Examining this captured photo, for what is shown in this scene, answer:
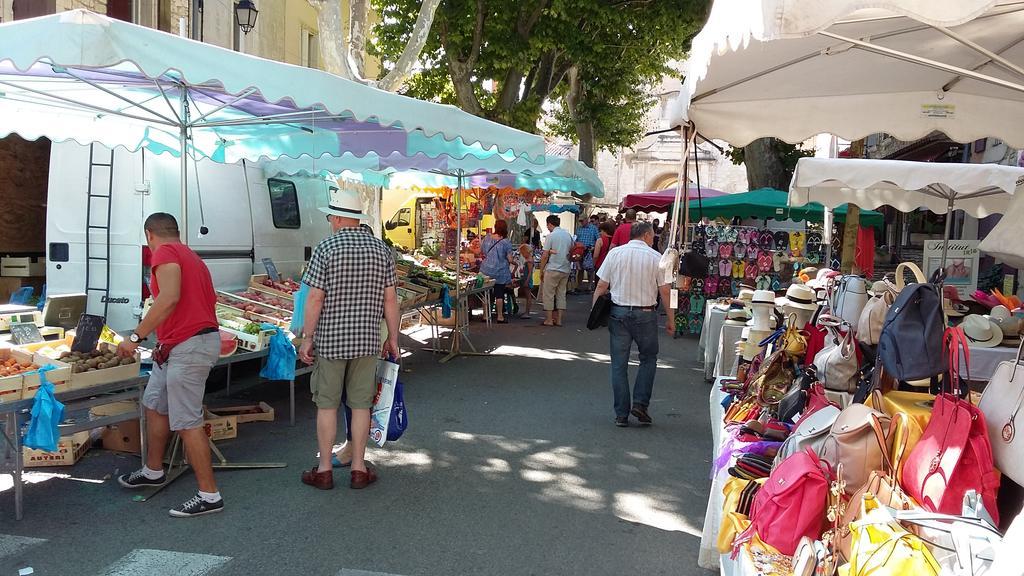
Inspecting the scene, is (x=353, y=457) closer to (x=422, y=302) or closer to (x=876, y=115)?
(x=876, y=115)

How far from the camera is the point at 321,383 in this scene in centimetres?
512

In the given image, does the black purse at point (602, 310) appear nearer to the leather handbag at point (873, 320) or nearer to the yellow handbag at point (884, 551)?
the leather handbag at point (873, 320)

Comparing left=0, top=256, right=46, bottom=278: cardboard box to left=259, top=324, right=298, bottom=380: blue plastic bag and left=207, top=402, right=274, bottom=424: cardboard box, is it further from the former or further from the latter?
left=259, top=324, right=298, bottom=380: blue plastic bag

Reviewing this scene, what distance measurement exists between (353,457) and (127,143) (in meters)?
3.69

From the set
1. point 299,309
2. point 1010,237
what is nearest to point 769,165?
point 1010,237

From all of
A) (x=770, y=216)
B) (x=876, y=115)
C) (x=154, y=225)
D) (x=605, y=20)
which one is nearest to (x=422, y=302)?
(x=154, y=225)

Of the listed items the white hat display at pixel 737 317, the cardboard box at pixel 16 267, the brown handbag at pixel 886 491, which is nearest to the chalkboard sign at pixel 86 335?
the cardboard box at pixel 16 267

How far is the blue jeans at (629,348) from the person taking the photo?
6.84 metres

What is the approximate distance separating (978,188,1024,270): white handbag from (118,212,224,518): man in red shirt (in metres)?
4.88

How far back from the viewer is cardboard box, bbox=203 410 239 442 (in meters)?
6.21

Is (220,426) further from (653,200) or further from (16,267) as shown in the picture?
(653,200)

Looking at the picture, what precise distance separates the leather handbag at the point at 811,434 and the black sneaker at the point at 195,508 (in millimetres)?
3327

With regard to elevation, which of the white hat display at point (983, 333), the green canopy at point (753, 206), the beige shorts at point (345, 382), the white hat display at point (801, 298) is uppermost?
the green canopy at point (753, 206)

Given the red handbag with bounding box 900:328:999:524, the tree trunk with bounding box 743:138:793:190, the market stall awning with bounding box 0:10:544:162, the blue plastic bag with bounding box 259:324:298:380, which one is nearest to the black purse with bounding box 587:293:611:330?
the market stall awning with bounding box 0:10:544:162
